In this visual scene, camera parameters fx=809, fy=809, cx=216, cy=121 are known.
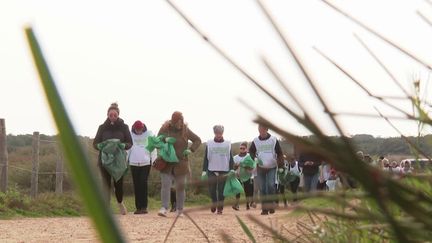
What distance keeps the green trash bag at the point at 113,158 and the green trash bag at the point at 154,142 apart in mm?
422

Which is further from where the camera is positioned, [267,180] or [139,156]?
[267,180]

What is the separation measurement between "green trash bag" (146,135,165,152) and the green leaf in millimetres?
11149

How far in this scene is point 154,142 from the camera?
11883 millimetres

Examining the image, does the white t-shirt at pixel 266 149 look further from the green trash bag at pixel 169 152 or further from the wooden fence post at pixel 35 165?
the wooden fence post at pixel 35 165

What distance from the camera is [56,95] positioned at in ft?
1.20

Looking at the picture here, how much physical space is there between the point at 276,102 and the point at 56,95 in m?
0.38

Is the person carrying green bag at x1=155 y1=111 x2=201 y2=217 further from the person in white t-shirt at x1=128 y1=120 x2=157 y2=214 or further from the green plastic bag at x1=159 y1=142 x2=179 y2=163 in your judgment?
the person in white t-shirt at x1=128 y1=120 x2=157 y2=214

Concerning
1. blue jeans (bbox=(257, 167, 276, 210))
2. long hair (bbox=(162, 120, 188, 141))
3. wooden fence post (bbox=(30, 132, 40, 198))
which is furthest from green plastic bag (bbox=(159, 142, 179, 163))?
wooden fence post (bbox=(30, 132, 40, 198))

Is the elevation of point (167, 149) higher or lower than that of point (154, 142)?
lower

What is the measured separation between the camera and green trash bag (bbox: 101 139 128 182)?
1192 centimetres

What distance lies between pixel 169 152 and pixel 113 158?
107cm

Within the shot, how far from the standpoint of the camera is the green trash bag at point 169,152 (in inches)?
450

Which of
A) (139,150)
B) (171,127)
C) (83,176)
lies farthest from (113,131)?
(83,176)

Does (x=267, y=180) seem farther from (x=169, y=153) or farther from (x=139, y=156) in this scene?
(x=169, y=153)
